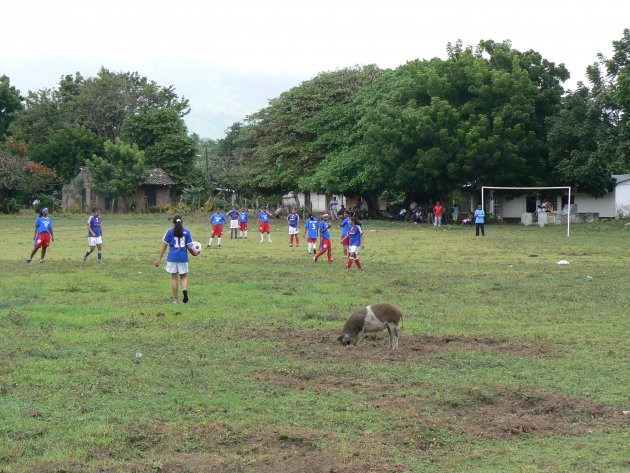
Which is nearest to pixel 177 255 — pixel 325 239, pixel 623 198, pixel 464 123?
pixel 325 239

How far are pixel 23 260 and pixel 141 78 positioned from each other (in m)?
58.8

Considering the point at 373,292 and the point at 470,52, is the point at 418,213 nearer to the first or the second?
the point at 470,52

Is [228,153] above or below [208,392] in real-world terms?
above

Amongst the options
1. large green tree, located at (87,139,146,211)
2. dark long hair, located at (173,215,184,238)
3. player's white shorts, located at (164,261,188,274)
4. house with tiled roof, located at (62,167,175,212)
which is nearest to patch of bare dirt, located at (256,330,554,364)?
player's white shorts, located at (164,261,188,274)

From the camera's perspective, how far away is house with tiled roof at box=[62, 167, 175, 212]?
73938 mm

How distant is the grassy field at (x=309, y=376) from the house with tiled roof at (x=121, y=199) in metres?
54.8

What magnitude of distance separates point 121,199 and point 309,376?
68085 millimetres

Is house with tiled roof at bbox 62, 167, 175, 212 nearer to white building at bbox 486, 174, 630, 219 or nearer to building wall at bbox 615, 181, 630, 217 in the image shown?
white building at bbox 486, 174, 630, 219

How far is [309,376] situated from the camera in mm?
10016

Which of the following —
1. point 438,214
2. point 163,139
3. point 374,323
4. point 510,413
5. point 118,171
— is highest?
point 163,139

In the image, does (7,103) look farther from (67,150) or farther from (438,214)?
(438,214)

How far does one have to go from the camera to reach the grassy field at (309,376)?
23.8ft

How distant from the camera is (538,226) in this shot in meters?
52.1

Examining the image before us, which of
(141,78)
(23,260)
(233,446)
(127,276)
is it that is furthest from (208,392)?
(141,78)
